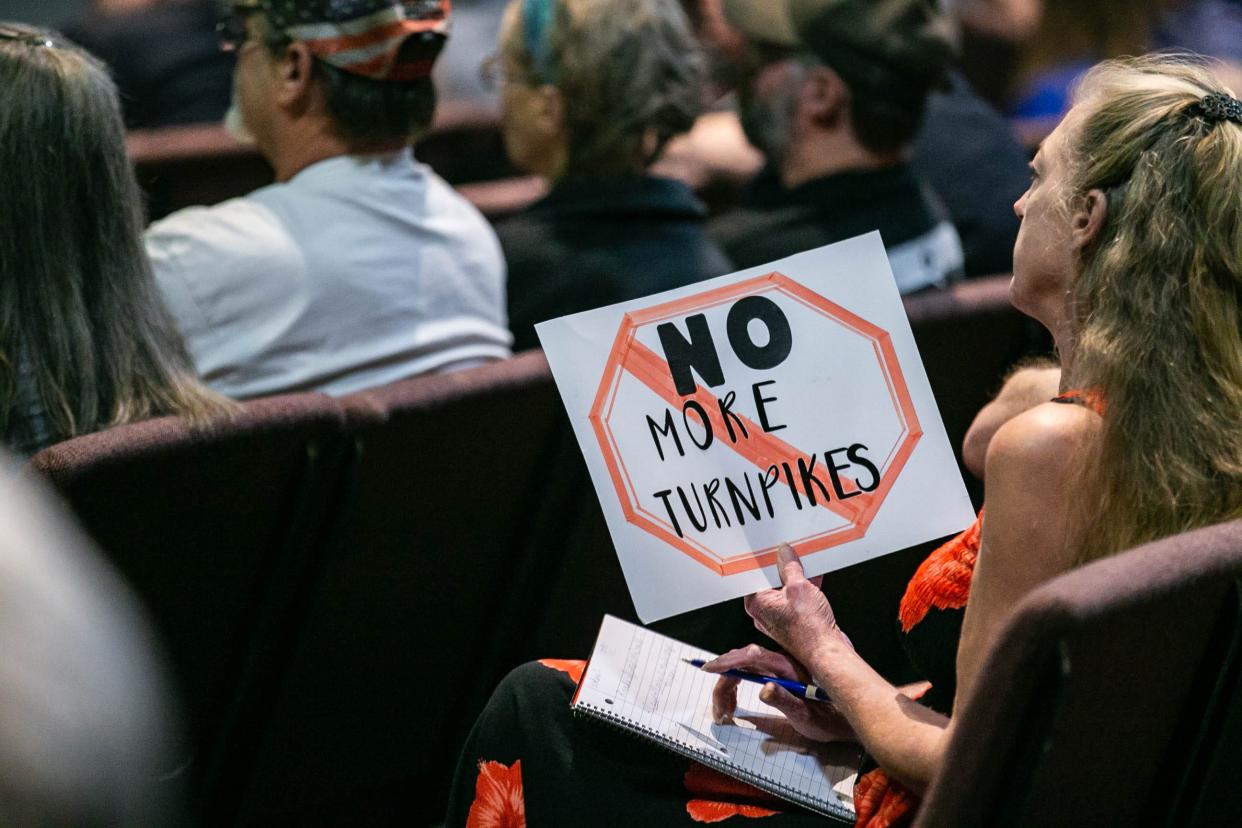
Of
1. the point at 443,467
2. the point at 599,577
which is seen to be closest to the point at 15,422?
the point at 443,467

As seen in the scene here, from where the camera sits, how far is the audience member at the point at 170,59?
3.86 m

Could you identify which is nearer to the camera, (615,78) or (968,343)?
(968,343)

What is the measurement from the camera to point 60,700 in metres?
0.66

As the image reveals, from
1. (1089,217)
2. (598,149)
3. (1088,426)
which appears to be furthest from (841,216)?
(1088,426)

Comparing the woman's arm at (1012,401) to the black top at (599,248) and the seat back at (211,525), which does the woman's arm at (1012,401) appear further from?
the black top at (599,248)

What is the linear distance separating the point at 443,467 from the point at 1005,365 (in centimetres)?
97

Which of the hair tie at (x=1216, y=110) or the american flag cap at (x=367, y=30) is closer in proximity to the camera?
the hair tie at (x=1216, y=110)

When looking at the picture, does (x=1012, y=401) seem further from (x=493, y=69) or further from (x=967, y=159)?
(x=967, y=159)

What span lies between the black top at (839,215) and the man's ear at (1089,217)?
1499 millimetres

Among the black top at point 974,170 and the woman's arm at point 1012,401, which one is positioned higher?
the woman's arm at point 1012,401

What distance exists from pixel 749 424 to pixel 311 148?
52.6 inches

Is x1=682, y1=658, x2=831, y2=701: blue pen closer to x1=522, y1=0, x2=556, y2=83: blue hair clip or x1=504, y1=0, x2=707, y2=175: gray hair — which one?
x1=504, y1=0, x2=707, y2=175: gray hair

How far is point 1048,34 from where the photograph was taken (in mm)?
4156

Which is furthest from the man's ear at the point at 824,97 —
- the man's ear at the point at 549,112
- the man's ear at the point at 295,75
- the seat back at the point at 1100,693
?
the seat back at the point at 1100,693
